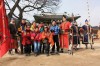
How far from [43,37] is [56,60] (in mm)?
1954

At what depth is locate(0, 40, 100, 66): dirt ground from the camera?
1493 centimetres

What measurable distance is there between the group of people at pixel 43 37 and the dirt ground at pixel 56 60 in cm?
65

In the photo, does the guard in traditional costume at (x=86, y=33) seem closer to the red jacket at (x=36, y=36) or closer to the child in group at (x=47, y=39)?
the child in group at (x=47, y=39)

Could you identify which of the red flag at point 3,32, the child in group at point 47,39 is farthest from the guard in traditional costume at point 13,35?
the child in group at point 47,39

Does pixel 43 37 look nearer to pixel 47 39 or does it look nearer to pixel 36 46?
pixel 47 39

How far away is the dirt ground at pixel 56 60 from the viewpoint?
49.0 feet

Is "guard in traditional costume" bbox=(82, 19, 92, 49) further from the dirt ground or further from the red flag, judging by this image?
the red flag

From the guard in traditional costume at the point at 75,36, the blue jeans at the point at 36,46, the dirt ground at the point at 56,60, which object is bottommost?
the dirt ground at the point at 56,60

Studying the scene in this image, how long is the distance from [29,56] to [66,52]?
2.00 metres

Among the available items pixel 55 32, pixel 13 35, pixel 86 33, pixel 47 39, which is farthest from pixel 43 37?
pixel 86 33

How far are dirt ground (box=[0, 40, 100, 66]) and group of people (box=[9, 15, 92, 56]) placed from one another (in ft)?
2.12

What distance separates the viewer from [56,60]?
51.1 feet

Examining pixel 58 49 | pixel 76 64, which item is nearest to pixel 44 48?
pixel 58 49

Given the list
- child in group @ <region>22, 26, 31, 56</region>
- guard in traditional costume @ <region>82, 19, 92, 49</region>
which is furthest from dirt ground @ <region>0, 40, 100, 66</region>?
guard in traditional costume @ <region>82, 19, 92, 49</region>
